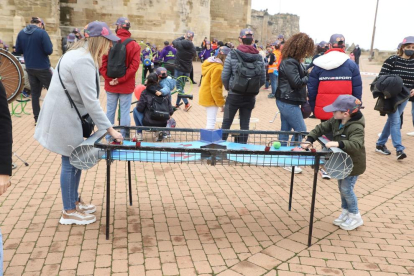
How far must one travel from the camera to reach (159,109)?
275 inches

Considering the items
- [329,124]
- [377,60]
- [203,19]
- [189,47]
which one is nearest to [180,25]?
[203,19]

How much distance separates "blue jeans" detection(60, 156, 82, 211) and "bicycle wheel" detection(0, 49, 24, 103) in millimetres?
2335

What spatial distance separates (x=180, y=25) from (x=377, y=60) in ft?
61.3

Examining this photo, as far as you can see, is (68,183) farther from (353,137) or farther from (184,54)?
(184,54)

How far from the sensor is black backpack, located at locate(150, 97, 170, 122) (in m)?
6.95

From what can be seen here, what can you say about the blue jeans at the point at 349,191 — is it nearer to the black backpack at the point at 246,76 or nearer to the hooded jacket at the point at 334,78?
the hooded jacket at the point at 334,78

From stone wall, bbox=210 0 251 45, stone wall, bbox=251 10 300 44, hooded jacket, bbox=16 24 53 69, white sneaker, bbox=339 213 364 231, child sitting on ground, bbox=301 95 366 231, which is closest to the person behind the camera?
child sitting on ground, bbox=301 95 366 231

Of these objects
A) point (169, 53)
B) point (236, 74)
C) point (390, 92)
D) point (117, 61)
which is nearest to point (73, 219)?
point (236, 74)

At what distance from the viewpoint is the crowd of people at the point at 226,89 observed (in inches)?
145

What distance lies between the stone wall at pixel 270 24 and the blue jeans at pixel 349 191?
49020 mm

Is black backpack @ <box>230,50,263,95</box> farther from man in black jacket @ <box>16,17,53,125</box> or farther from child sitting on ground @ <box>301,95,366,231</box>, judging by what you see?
man in black jacket @ <box>16,17,53,125</box>

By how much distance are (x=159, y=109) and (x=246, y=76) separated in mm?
1839

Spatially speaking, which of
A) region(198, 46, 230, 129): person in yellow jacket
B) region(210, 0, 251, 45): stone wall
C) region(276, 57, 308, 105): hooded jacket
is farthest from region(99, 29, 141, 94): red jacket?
region(210, 0, 251, 45): stone wall

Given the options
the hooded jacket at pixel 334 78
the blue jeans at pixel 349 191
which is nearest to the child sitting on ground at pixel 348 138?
the blue jeans at pixel 349 191
